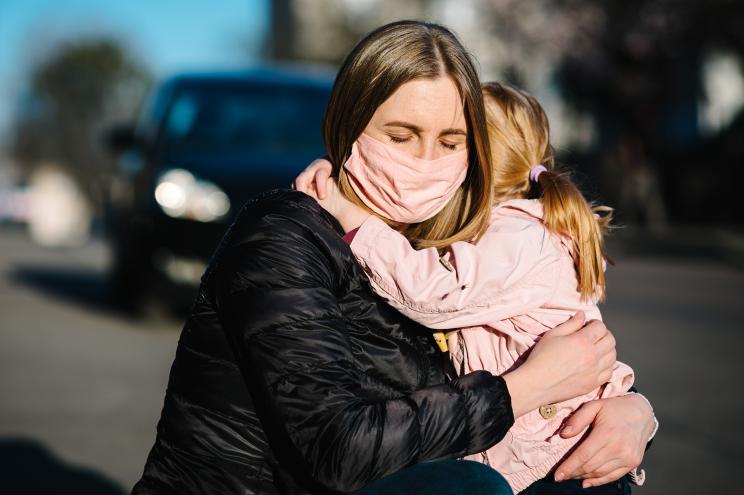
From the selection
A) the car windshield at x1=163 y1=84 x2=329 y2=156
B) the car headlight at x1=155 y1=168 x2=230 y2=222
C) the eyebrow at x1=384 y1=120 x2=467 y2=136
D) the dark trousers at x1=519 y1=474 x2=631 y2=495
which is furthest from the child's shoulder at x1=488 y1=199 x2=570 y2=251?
the car windshield at x1=163 y1=84 x2=329 y2=156

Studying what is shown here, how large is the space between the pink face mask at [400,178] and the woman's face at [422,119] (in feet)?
0.07

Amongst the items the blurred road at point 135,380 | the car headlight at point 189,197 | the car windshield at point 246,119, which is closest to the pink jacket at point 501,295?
the blurred road at point 135,380

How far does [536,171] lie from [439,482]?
3.07 feet

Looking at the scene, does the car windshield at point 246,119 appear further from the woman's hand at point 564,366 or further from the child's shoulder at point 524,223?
the woman's hand at point 564,366

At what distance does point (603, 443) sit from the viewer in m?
2.37

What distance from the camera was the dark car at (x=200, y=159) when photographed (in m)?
8.16

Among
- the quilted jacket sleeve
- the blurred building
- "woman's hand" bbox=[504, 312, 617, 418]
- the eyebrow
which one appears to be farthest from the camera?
the blurred building

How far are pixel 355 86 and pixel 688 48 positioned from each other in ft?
82.7

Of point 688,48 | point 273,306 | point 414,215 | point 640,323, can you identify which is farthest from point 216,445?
point 688,48

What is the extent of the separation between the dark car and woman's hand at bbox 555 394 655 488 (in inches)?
220

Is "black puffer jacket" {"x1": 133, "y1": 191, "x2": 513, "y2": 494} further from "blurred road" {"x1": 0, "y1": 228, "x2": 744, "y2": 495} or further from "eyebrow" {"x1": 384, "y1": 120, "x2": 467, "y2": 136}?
"blurred road" {"x1": 0, "y1": 228, "x2": 744, "y2": 495}

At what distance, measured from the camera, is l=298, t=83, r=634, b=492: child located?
2.27 meters

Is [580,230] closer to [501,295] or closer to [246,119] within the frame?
[501,295]

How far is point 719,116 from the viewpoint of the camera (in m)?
33.2
